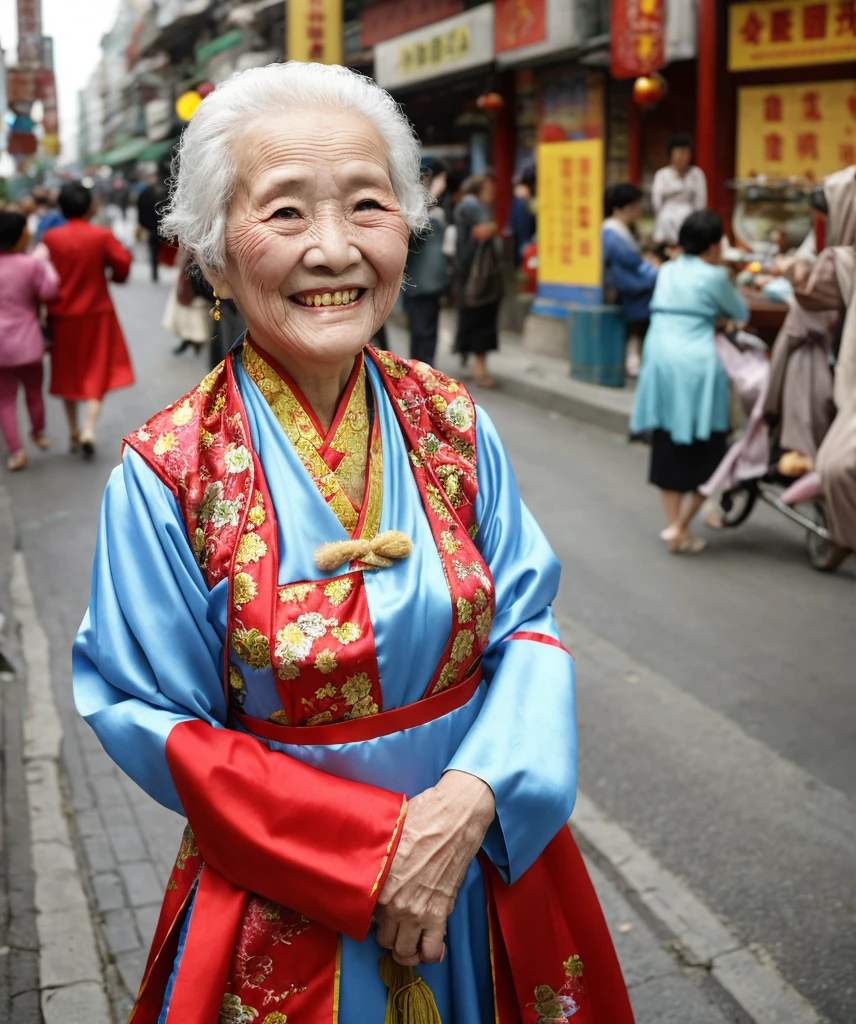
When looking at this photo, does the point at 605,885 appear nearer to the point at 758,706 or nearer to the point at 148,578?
the point at 758,706

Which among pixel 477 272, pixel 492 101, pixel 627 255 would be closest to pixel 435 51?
pixel 492 101

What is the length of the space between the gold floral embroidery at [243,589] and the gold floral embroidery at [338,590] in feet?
0.32

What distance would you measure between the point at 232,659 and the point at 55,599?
4.56 metres

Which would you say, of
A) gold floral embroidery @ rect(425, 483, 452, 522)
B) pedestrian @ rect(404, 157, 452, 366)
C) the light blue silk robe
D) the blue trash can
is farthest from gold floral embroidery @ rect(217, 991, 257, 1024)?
the blue trash can

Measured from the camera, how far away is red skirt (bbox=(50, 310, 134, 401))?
8891 mm

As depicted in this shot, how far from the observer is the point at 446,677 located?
5.73ft

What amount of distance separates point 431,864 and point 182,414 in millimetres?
711

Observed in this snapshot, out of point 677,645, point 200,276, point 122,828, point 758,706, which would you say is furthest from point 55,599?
point 200,276

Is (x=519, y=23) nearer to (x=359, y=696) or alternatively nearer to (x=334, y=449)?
(x=334, y=449)

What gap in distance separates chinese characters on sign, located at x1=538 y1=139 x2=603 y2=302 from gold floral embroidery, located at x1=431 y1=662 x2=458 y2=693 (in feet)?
34.5

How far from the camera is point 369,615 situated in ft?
5.44

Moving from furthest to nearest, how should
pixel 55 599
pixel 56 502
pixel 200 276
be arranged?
1. pixel 56 502
2. pixel 55 599
3. pixel 200 276

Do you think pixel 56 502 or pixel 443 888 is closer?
pixel 443 888

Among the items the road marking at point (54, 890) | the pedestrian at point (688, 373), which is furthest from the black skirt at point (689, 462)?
the road marking at point (54, 890)
